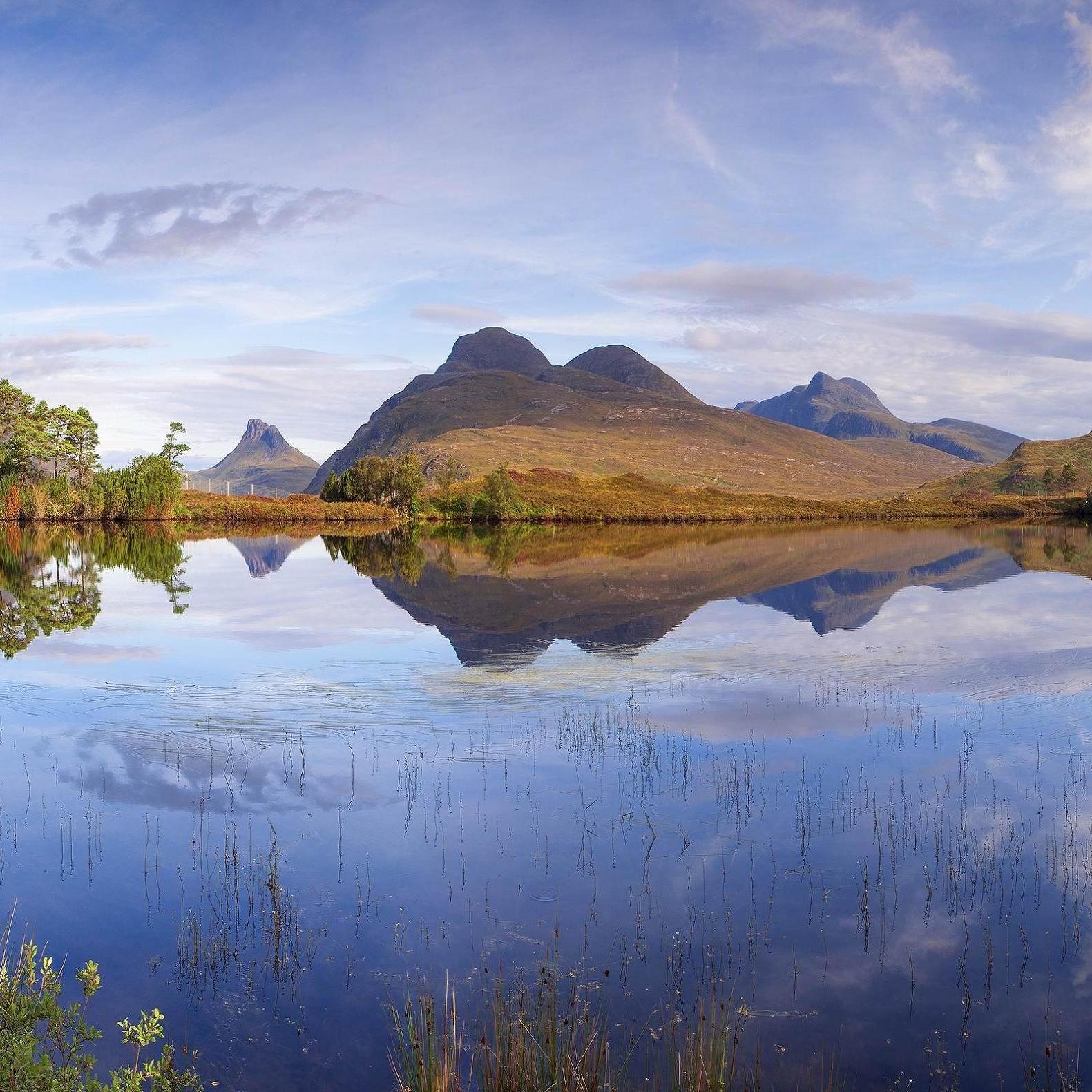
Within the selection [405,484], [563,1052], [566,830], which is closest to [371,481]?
[405,484]

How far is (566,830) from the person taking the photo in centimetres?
1402

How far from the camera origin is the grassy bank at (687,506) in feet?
470

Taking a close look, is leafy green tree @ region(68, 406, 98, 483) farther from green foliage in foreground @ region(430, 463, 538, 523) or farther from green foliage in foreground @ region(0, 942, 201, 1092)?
green foliage in foreground @ region(0, 942, 201, 1092)

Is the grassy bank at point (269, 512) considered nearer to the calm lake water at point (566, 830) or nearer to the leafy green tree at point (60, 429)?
the leafy green tree at point (60, 429)

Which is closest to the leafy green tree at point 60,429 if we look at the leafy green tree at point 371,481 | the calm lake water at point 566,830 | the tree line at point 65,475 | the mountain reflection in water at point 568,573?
the tree line at point 65,475

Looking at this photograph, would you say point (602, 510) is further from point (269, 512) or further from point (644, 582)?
point (644, 582)

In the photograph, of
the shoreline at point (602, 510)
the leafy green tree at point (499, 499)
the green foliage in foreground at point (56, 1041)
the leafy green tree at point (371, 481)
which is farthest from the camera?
the leafy green tree at point (371, 481)

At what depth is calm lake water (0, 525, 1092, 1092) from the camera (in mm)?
9320

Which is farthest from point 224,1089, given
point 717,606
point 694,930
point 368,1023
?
point 717,606

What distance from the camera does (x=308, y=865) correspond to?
12.7m

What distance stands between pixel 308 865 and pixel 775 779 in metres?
7.94

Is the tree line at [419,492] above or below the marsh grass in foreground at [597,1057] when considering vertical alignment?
above

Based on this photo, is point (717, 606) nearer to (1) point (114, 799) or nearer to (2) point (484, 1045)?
(1) point (114, 799)

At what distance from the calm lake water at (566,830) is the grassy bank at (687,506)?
108741 millimetres
